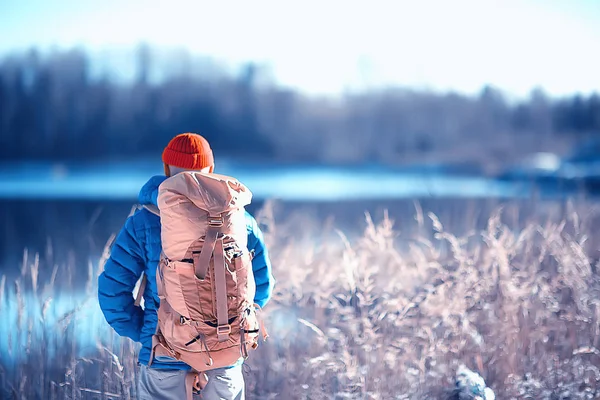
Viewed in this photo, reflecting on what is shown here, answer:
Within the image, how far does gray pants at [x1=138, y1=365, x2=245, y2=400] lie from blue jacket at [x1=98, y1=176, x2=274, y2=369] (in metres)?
0.03

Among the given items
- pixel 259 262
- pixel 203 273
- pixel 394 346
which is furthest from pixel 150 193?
pixel 394 346

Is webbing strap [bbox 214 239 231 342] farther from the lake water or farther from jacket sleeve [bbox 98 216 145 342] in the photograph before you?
the lake water

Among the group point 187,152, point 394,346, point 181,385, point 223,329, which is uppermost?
point 187,152

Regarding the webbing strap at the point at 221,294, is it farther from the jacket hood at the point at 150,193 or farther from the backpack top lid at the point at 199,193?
the jacket hood at the point at 150,193

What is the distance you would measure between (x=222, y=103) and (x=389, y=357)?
908 centimetres

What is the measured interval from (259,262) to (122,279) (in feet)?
Answer: 1.23

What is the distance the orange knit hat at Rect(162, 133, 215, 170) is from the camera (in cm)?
149

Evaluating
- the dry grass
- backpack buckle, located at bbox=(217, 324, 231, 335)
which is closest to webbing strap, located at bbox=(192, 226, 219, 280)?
backpack buckle, located at bbox=(217, 324, 231, 335)

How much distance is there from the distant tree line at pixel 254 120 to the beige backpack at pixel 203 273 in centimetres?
812

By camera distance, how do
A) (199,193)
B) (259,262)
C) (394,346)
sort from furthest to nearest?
(394,346) → (259,262) → (199,193)

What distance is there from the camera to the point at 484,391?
2285 mm

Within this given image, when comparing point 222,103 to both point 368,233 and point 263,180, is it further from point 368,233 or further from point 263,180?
point 368,233

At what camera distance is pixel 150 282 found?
1.54 metres

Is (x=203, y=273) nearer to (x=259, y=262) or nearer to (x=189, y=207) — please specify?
(x=189, y=207)
